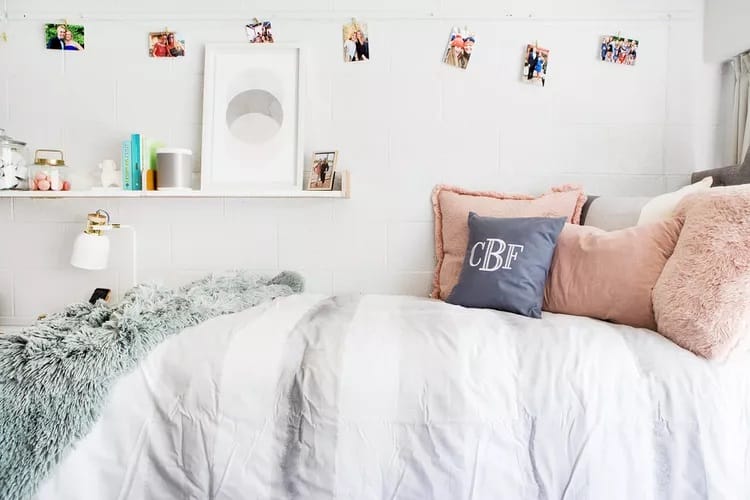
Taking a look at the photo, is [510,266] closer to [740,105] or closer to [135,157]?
[740,105]

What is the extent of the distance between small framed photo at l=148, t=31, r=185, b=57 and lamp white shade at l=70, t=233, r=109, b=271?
30.4 inches

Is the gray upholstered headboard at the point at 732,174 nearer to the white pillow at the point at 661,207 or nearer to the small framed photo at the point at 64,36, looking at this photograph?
the white pillow at the point at 661,207

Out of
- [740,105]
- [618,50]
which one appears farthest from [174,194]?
[740,105]

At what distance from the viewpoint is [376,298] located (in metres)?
1.72

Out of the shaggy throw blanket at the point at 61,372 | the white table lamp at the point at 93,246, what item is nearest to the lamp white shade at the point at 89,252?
the white table lamp at the point at 93,246

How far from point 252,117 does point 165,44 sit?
0.46 m

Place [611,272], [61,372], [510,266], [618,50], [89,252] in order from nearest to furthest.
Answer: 1. [61,372]
2. [611,272]
3. [510,266]
4. [89,252]
5. [618,50]

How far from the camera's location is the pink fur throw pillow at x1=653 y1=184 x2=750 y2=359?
1.05 metres

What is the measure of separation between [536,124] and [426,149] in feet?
1.45

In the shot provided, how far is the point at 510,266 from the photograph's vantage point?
4.97 feet

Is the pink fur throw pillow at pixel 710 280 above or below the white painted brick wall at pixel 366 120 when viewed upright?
below

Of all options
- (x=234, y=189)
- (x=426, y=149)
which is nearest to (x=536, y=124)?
(x=426, y=149)

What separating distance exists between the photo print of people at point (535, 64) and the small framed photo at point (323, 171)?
2.65 feet

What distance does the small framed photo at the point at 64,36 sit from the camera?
1980 millimetres
